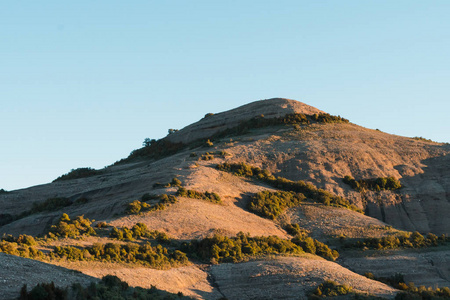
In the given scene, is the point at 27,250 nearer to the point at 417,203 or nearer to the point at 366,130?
the point at 417,203

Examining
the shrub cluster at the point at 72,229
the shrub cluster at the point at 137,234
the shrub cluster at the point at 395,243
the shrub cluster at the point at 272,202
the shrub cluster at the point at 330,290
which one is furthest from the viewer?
the shrub cluster at the point at 272,202

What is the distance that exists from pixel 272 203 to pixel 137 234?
15.3 m

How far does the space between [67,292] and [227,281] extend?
11415 mm

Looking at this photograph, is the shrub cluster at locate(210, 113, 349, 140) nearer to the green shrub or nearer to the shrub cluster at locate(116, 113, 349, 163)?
the shrub cluster at locate(116, 113, 349, 163)

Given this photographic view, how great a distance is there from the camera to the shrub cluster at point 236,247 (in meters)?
32.2

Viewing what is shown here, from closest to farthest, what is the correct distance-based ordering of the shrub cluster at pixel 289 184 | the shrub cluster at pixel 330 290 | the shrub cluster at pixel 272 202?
the shrub cluster at pixel 330 290, the shrub cluster at pixel 272 202, the shrub cluster at pixel 289 184

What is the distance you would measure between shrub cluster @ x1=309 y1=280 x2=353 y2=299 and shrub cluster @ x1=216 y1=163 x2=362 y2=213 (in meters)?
21.6

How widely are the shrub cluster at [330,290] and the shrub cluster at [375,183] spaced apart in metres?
26.8

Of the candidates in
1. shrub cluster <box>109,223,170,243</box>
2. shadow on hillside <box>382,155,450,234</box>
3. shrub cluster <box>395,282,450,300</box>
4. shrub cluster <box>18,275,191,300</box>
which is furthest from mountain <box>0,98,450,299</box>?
shrub cluster <box>18,275,191,300</box>

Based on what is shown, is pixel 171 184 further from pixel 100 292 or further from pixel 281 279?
pixel 100 292

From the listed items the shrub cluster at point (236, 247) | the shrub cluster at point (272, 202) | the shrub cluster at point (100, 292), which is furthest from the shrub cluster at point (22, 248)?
the shrub cluster at point (272, 202)

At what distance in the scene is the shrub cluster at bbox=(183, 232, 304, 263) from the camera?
3225 centimetres

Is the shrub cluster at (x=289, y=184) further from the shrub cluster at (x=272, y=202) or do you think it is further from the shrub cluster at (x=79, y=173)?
the shrub cluster at (x=79, y=173)

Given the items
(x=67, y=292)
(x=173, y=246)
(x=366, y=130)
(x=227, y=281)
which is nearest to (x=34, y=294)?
(x=67, y=292)
